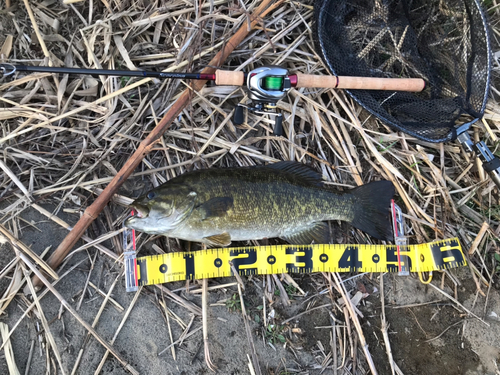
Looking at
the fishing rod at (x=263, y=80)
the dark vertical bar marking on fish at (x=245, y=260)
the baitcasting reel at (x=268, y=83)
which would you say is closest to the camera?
the fishing rod at (x=263, y=80)

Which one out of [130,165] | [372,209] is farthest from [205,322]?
[372,209]

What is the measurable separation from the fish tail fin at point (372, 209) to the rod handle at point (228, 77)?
1576mm

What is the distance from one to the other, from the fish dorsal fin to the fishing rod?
1.29 feet

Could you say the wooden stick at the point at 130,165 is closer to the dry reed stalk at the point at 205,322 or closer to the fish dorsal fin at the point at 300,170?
the fish dorsal fin at the point at 300,170

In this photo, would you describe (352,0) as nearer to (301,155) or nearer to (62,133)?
(301,155)

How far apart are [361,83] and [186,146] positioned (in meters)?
1.92

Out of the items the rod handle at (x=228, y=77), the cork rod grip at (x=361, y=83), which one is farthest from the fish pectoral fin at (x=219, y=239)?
the cork rod grip at (x=361, y=83)

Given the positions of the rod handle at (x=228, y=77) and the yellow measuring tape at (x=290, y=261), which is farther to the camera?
the yellow measuring tape at (x=290, y=261)

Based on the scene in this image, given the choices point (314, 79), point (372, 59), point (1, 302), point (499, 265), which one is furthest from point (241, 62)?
point (499, 265)

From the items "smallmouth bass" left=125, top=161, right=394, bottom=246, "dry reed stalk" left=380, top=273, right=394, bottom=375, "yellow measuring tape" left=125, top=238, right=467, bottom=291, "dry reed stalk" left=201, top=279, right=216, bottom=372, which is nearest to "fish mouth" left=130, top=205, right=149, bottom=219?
"smallmouth bass" left=125, top=161, right=394, bottom=246

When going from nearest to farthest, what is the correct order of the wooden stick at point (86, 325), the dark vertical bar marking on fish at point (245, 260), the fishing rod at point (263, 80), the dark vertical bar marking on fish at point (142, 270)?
1. the fishing rod at point (263, 80)
2. the wooden stick at point (86, 325)
3. the dark vertical bar marking on fish at point (142, 270)
4. the dark vertical bar marking on fish at point (245, 260)

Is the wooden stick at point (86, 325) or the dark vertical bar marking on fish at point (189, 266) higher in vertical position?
the dark vertical bar marking on fish at point (189, 266)

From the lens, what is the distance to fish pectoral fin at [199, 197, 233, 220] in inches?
116

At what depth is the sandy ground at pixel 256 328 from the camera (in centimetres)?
304
